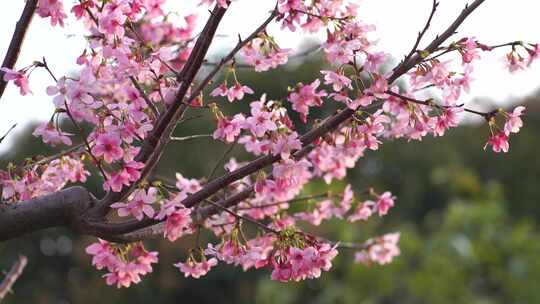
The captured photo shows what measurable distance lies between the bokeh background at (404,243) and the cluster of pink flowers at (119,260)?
2723mm

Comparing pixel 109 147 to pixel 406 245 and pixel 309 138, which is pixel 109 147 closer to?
pixel 309 138

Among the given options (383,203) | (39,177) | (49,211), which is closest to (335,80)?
(49,211)

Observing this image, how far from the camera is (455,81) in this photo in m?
2.56

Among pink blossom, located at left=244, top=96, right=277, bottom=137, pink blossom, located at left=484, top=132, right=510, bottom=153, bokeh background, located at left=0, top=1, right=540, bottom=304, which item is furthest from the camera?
bokeh background, located at left=0, top=1, right=540, bottom=304

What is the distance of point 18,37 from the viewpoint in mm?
2410

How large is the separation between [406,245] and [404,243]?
0.05 m

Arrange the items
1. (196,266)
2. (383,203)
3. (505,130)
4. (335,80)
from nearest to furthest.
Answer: (335,80) < (505,130) < (196,266) < (383,203)

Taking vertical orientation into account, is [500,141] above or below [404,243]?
below

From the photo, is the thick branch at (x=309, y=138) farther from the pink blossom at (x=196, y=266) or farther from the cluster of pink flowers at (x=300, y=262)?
the pink blossom at (x=196, y=266)

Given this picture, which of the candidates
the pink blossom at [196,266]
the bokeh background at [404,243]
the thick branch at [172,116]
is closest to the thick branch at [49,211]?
the thick branch at [172,116]

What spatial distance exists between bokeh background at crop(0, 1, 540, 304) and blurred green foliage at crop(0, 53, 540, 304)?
0.07 ft

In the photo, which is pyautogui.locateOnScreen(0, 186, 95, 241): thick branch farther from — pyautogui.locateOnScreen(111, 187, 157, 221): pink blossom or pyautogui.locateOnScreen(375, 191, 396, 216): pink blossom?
pyautogui.locateOnScreen(375, 191, 396, 216): pink blossom

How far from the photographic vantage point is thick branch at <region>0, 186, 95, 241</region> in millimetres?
2293

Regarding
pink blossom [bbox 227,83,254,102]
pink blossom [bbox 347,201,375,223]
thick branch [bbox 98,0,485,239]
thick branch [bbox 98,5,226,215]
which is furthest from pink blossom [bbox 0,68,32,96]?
pink blossom [bbox 347,201,375,223]
